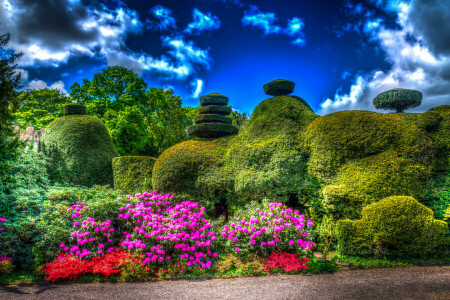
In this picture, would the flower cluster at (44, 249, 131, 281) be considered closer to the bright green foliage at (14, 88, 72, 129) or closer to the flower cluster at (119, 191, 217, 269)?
the flower cluster at (119, 191, 217, 269)

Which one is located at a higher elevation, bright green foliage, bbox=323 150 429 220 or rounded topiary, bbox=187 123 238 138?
rounded topiary, bbox=187 123 238 138

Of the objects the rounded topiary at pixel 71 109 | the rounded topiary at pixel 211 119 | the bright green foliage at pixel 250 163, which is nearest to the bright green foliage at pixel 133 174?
the bright green foliage at pixel 250 163

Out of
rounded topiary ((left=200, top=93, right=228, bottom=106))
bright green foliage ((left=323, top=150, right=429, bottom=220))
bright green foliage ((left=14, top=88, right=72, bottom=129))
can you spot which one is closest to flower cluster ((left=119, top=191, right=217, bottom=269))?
bright green foliage ((left=323, top=150, right=429, bottom=220))

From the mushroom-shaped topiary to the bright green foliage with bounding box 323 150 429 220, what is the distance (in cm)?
215

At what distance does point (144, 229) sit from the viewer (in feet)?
23.8

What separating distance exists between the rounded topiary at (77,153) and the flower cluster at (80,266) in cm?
549

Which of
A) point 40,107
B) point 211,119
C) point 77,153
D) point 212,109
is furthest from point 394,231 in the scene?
point 40,107

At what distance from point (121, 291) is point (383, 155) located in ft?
23.6

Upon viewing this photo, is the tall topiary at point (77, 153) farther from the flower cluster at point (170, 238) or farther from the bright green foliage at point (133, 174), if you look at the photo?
the flower cluster at point (170, 238)

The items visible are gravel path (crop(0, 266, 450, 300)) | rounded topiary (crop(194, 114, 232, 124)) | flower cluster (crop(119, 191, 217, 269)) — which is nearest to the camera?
gravel path (crop(0, 266, 450, 300))

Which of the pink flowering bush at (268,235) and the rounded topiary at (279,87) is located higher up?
the rounded topiary at (279,87)

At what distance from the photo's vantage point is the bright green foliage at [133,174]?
35.7 ft

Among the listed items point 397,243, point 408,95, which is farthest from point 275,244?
point 408,95

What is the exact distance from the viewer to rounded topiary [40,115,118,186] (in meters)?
11.7
